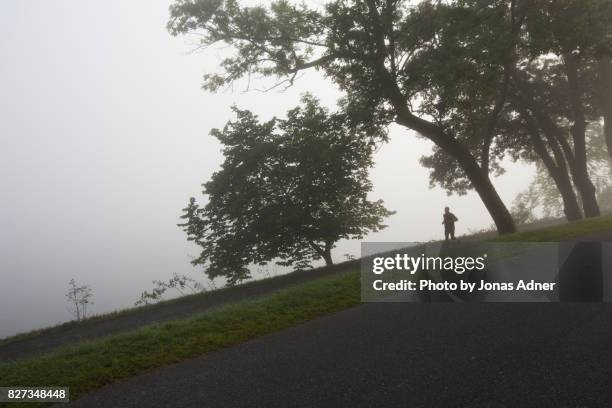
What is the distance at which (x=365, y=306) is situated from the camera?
970 centimetres

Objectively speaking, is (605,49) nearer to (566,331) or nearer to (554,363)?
(566,331)

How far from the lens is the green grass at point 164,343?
7.33 metres

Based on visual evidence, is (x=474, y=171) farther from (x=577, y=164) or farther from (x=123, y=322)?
(x=123, y=322)

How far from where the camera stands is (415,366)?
5.61 m

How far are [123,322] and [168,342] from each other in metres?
5.97

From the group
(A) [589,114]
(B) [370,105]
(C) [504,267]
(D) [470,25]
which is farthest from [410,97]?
(A) [589,114]

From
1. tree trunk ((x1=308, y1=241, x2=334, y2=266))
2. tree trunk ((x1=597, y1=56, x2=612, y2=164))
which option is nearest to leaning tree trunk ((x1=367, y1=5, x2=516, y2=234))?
tree trunk ((x1=308, y1=241, x2=334, y2=266))

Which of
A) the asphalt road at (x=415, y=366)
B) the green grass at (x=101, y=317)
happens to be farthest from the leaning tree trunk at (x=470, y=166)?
the asphalt road at (x=415, y=366)

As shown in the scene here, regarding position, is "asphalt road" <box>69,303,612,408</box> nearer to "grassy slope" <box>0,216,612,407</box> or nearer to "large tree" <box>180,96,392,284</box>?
"grassy slope" <box>0,216,612,407</box>

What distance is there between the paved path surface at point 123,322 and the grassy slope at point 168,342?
110 inches

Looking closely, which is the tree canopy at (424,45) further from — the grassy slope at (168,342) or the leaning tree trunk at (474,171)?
the grassy slope at (168,342)

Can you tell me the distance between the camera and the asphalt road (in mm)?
4742

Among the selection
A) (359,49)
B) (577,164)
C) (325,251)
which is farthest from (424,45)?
(577,164)

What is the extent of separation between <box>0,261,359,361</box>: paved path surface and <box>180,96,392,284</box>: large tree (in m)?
3.07
